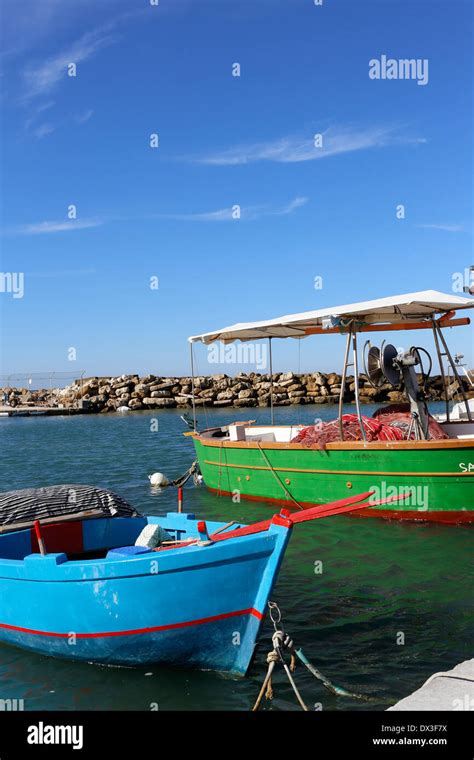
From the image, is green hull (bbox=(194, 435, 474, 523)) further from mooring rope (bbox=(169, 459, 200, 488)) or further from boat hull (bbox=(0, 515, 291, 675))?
boat hull (bbox=(0, 515, 291, 675))

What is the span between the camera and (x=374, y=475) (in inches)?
528

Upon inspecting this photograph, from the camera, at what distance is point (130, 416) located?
192 feet

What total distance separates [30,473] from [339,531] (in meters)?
14.6

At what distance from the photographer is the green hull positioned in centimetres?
1280

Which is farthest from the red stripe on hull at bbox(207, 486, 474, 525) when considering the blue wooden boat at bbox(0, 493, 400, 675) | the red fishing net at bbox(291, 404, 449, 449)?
the blue wooden boat at bbox(0, 493, 400, 675)

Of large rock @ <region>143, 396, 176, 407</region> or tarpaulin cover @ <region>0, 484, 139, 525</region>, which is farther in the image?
large rock @ <region>143, 396, 176, 407</region>

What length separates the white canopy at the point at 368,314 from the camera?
13.5 meters

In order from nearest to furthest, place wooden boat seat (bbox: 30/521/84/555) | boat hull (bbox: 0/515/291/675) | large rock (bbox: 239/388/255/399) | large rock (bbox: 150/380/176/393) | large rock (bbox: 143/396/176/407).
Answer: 1. boat hull (bbox: 0/515/291/675)
2. wooden boat seat (bbox: 30/521/84/555)
3. large rock (bbox: 239/388/255/399)
4. large rock (bbox: 143/396/176/407)
5. large rock (bbox: 150/380/176/393)

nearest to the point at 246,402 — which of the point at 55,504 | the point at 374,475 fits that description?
the point at 374,475

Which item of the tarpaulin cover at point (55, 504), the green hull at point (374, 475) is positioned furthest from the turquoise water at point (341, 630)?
the tarpaulin cover at point (55, 504)

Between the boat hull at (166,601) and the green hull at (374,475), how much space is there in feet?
22.6

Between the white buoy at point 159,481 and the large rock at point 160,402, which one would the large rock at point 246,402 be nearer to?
the large rock at point 160,402

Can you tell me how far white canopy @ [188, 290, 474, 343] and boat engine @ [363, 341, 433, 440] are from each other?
0.82 metres

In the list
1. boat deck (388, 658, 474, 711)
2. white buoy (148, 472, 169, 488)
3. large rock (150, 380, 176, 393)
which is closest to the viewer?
boat deck (388, 658, 474, 711)
